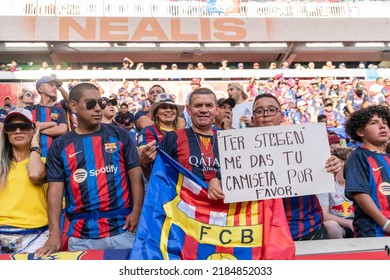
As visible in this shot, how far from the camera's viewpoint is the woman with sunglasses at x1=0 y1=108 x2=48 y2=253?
2.63m

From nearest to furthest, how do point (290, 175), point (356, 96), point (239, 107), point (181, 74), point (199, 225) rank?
point (199, 225) → point (290, 175) → point (239, 107) → point (356, 96) → point (181, 74)

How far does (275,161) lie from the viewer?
2.50 meters

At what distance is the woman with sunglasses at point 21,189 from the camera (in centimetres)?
263

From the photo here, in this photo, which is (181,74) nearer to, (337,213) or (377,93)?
(377,93)

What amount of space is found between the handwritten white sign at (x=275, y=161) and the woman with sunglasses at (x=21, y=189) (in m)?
1.29

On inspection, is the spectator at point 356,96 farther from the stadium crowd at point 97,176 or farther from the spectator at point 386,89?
the stadium crowd at point 97,176

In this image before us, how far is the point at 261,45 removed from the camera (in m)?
21.5

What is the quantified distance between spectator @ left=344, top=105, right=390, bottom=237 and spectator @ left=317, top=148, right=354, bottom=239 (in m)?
0.42

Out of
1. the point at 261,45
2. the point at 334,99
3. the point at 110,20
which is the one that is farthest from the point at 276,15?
the point at 334,99

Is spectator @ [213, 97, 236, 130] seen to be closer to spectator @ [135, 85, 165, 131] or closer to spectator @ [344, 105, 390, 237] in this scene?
spectator @ [135, 85, 165, 131]

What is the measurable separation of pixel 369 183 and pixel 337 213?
3.18 feet

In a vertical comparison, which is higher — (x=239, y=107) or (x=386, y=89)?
(x=386, y=89)

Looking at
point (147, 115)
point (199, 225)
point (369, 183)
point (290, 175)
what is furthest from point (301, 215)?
point (147, 115)

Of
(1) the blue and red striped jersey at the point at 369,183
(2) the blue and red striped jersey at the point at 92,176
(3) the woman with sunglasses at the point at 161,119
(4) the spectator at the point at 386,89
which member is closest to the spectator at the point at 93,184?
(2) the blue and red striped jersey at the point at 92,176
